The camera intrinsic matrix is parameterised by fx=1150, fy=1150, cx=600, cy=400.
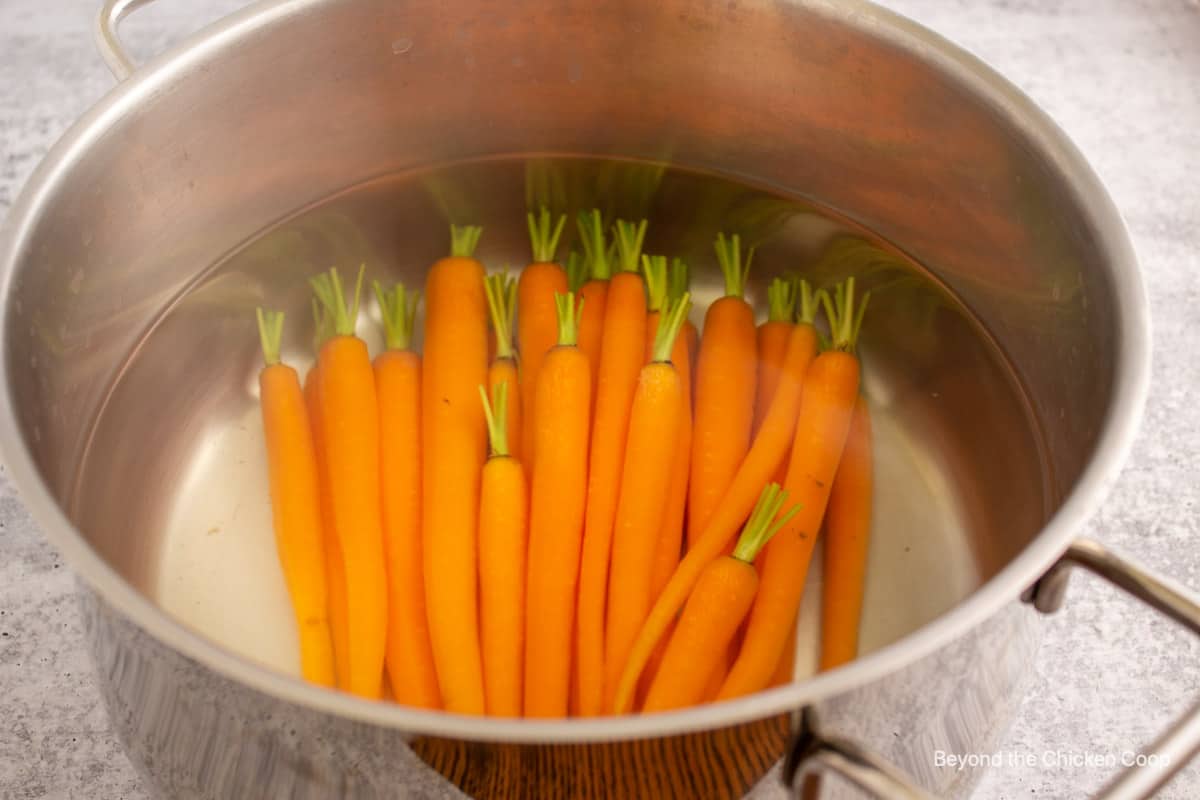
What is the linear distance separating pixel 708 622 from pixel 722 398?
0.23m

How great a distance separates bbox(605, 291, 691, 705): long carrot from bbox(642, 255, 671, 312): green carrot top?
3.0 inches

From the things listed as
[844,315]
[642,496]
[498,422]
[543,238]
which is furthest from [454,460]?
[844,315]

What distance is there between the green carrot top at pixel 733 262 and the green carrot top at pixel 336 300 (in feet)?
1.10

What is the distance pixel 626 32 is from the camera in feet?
3.17

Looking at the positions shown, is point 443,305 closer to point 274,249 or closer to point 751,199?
point 274,249

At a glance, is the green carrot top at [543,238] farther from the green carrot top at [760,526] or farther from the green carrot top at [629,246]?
the green carrot top at [760,526]

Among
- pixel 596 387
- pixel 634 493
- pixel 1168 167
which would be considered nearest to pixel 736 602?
pixel 634 493

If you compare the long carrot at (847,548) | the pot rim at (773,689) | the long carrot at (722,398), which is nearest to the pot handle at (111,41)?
the pot rim at (773,689)

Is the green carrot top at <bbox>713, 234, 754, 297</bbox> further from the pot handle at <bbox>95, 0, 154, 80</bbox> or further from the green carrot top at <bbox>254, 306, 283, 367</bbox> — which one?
the pot handle at <bbox>95, 0, 154, 80</bbox>

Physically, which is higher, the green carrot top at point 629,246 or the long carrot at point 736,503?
the green carrot top at point 629,246

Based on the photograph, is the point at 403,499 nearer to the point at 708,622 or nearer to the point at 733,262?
the point at 708,622

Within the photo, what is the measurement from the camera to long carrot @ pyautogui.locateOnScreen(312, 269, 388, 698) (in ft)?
2.74

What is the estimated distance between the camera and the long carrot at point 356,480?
0.84 metres

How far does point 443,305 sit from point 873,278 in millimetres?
397
